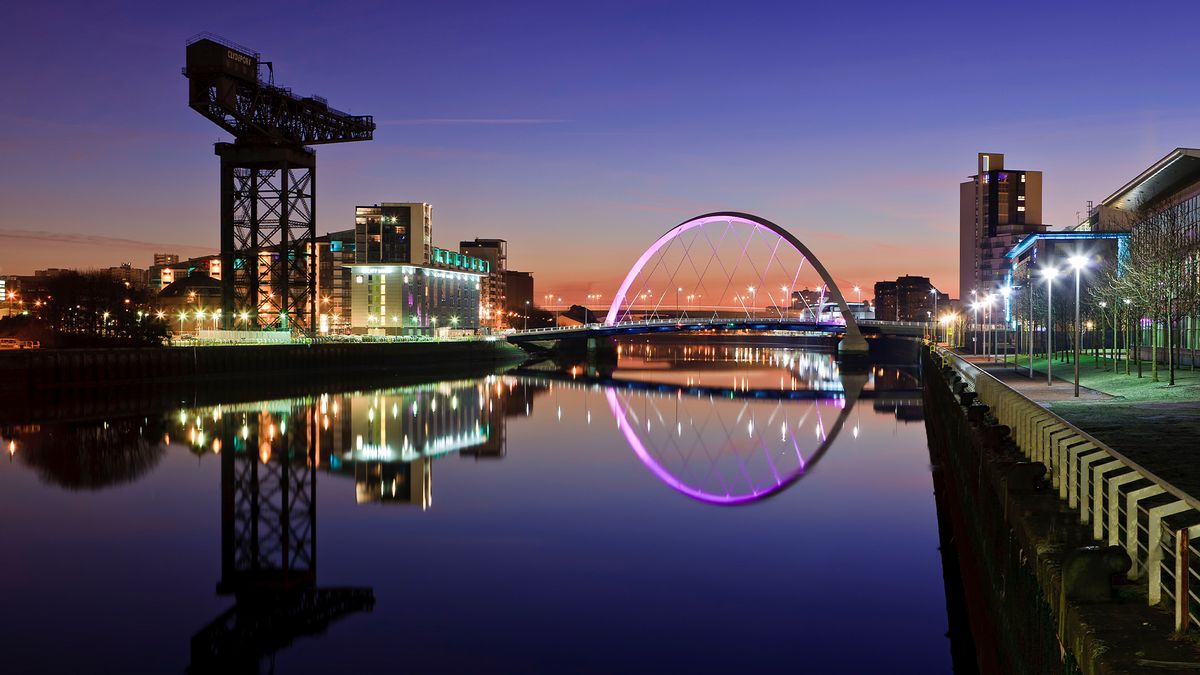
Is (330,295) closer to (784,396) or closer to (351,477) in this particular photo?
(784,396)

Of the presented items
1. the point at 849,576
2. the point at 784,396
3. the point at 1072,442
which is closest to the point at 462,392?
the point at 784,396

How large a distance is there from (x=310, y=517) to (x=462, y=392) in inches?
1702

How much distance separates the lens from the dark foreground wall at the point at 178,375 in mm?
51219

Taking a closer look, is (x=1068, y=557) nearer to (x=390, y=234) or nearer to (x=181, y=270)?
(x=390, y=234)

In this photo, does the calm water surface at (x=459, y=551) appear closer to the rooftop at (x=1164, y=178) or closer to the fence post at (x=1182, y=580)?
the fence post at (x=1182, y=580)

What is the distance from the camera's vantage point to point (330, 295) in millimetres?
147875

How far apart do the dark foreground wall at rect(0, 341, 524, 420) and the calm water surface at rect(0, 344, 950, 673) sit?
33.5 ft

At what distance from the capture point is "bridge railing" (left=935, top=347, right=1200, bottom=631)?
22.5ft

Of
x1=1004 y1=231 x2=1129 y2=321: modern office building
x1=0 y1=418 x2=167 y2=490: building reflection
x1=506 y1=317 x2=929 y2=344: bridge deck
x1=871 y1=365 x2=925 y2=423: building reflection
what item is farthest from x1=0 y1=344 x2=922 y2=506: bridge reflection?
x1=506 y1=317 x2=929 y2=344: bridge deck

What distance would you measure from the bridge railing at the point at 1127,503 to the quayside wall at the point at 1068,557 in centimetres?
2

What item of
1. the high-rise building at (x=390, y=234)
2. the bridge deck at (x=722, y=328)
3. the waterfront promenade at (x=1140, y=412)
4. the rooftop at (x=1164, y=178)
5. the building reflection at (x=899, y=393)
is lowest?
the building reflection at (x=899, y=393)

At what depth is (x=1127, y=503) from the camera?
785cm

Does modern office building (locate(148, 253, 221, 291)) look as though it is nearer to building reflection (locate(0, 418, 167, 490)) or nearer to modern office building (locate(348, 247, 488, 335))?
modern office building (locate(348, 247, 488, 335))

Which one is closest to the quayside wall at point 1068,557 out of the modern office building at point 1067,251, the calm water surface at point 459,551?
the calm water surface at point 459,551
